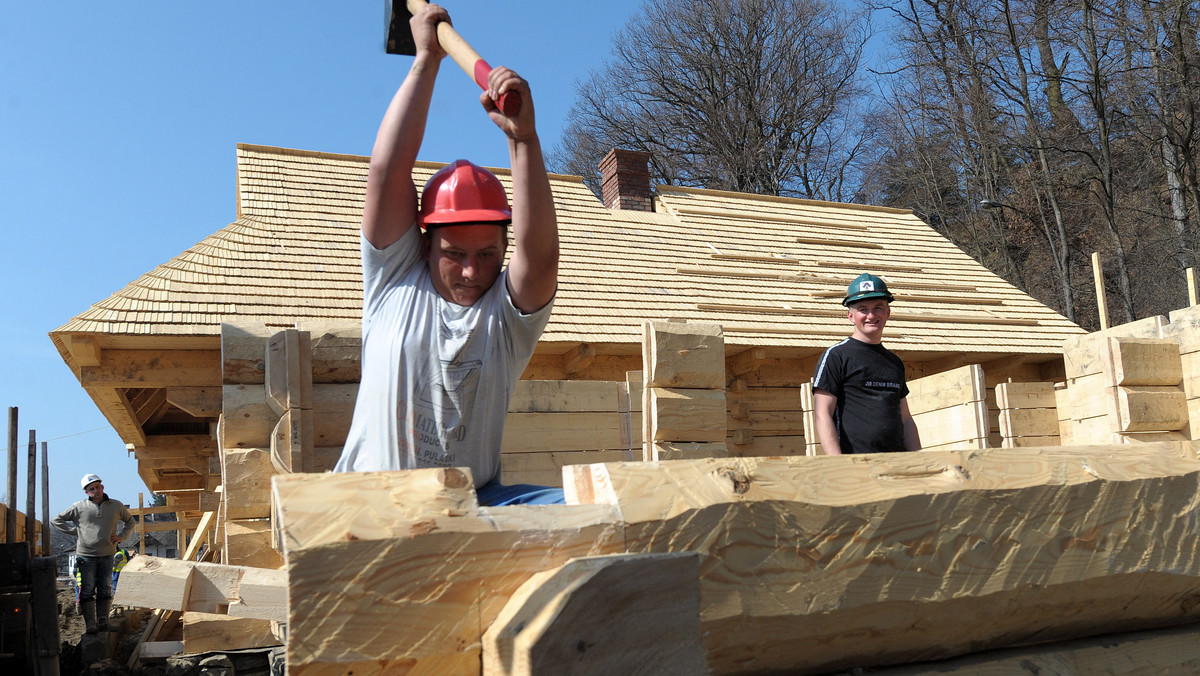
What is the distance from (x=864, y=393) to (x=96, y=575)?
1029cm

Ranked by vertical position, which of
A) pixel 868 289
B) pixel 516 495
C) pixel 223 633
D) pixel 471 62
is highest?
pixel 471 62

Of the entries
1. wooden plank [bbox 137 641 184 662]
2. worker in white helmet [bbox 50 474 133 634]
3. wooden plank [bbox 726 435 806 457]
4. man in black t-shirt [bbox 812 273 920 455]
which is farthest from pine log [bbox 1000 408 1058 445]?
worker in white helmet [bbox 50 474 133 634]

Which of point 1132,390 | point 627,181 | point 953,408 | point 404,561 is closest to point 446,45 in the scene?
point 404,561

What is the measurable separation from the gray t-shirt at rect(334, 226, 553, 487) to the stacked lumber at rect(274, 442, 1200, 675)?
83cm

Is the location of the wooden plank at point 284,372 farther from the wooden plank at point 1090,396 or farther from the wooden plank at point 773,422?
the wooden plank at point 773,422

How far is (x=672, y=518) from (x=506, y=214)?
4.36 ft

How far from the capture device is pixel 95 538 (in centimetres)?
1138

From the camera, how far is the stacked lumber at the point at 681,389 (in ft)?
19.3

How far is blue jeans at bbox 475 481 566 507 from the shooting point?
2.07m

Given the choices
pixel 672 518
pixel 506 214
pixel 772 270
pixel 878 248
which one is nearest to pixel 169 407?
pixel 772 270

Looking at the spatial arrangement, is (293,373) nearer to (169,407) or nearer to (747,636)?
(747,636)

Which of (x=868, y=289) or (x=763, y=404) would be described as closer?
(x=868, y=289)

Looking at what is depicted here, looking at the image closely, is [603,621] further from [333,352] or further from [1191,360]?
[1191,360]

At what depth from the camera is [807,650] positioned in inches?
59.7
